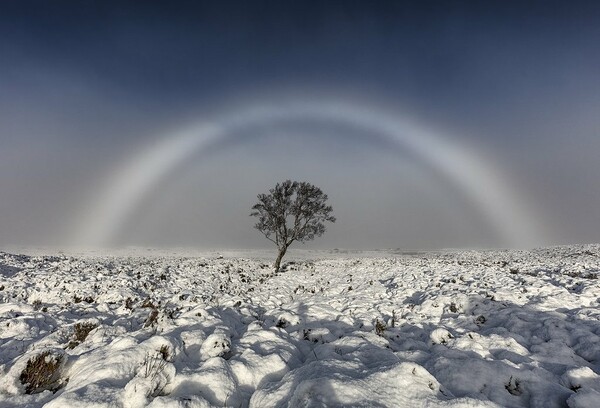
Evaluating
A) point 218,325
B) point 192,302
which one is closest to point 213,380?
point 218,325

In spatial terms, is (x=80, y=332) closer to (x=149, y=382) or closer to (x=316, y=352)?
(x=149, y=382)

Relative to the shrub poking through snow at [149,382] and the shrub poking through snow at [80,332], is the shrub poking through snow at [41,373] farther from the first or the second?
the shrub poking through snow at [80,332]

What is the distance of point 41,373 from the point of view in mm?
4320

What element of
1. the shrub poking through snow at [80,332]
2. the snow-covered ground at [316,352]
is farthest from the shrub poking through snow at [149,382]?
the shrub poking through snow at [80,332]

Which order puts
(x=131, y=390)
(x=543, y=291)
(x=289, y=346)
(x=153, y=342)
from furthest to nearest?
(x=543, y=291), (x=289, y=346), (x=153, y=342), (x=131, y=390)

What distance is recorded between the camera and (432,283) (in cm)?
1390

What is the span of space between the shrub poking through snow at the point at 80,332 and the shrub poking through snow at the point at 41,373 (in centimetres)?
135

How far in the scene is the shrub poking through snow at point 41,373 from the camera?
4.18 meters

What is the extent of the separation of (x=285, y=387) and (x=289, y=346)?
2077mm

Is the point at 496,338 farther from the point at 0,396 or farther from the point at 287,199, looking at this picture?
the point at 287,199

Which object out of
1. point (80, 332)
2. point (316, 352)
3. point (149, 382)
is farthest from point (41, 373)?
point (316, 352)

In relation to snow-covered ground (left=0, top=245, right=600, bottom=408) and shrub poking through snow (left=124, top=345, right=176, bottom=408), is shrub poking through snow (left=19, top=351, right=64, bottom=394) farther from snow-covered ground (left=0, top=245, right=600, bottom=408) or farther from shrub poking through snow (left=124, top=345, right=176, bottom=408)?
shrub poking through snow (left=124, top=345, right=176, bottom=408)

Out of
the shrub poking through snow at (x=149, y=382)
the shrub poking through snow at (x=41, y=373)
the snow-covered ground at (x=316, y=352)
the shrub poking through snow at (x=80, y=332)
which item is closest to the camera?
the shrub poking through snow at (x=149, y=382)

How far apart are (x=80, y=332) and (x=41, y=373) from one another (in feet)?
8.11
